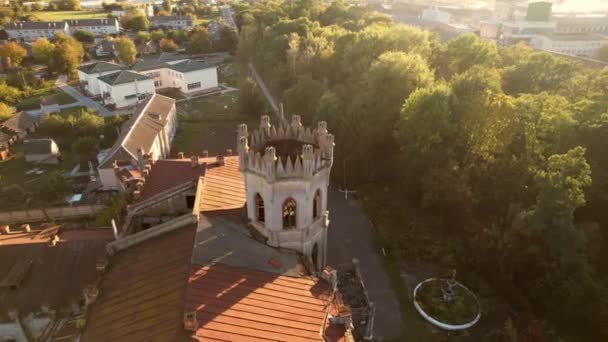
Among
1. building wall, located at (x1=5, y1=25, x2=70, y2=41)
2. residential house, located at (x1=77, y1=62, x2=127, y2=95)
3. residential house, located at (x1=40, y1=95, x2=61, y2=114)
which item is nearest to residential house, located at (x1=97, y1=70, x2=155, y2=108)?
residential house, located at (x1=77, y1=62, x2=127, y2=95)

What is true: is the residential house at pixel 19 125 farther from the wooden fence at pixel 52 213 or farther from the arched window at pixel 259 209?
the arched window at pixel 259 209

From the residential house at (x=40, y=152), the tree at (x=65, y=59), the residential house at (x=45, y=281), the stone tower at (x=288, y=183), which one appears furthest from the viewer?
the tree at (x=65, y=59)

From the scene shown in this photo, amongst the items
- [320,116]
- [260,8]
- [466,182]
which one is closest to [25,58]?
[260,8]

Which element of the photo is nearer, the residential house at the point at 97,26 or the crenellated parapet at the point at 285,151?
the crenellated parapet at the point at 285,151

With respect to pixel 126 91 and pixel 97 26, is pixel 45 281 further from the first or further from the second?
pixel 97 26

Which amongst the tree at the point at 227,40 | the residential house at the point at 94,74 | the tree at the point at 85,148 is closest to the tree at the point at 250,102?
the tree at the point at 85,148

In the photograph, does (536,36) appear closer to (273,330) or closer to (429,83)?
(429,83)
